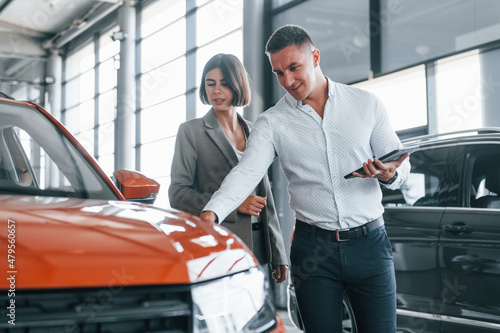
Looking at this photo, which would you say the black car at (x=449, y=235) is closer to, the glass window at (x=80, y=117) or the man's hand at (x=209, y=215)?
the man's hand at (x=209, y=215)

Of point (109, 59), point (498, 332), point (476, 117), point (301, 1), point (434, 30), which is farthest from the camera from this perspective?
point (109, 59)

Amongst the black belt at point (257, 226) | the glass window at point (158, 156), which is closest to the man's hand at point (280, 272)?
the black belt at point (257, 226)

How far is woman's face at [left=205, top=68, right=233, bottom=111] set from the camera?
2.49 m

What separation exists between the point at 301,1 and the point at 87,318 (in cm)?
728

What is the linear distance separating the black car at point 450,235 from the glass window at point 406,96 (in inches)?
83.6

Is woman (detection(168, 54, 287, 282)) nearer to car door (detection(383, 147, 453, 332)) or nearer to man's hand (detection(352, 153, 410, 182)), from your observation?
man's hand (detection(352, 153, 410, 182))

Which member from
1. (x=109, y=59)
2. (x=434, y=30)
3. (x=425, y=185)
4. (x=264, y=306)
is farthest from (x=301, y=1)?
(x=109, y=59)

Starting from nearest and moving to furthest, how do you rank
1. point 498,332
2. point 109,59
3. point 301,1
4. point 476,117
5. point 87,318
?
point 87,318 → point 498,332 → point 476,117 → point 301,1 → point 109,59

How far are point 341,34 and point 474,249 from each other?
→ 4.29 m

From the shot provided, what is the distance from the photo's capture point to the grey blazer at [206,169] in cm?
241

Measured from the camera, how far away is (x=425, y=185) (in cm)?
363

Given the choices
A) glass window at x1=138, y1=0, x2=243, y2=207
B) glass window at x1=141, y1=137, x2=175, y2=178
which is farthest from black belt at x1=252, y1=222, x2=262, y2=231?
glass window at x1=141, y1=137, x2=175, y2=178

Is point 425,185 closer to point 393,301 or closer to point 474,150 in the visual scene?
point 474,150

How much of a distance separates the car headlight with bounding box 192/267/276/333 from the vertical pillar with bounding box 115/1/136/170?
12075mm
